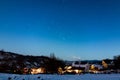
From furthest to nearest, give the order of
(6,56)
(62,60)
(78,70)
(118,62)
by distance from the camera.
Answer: (6,56) → (78,70) → (118,62) → (62,60)

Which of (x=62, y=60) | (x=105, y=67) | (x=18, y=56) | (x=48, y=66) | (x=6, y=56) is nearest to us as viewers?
(x=48, y=66)

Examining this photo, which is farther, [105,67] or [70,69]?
[105,67]

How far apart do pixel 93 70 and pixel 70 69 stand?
1212 cm

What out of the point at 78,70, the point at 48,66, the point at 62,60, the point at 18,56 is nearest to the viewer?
the point at 48,66

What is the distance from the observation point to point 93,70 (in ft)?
445

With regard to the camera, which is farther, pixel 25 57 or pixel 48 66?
pixel 25 57

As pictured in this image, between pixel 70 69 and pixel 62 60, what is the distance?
19.8 meters

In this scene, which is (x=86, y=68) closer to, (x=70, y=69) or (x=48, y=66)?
(x=70, y=69)

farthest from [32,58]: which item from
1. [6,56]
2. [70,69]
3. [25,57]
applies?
[70,69]

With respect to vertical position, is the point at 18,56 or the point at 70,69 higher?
the point at 18,56

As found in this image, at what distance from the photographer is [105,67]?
14412 centimetres

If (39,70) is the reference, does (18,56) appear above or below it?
above

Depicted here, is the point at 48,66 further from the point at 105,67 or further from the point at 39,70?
the point at 105,67

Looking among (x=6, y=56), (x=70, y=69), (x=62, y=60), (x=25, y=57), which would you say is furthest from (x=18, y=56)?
(x=62, y=60)
